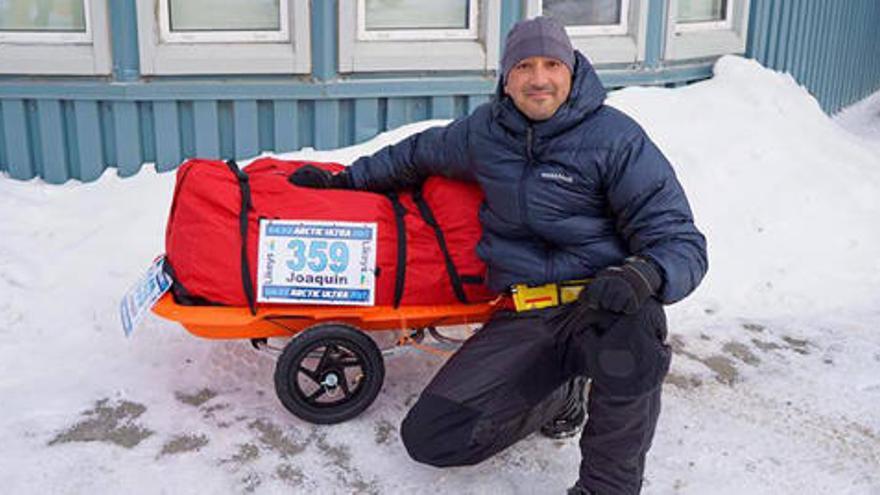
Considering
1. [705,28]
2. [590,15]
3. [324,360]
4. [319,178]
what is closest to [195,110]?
[319,178]

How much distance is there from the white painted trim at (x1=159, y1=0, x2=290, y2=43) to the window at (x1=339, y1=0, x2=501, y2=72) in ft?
1.05

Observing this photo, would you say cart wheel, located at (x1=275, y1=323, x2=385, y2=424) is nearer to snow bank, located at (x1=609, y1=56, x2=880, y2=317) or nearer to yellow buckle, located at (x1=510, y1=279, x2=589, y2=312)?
yellow buckle, located at (x1=510, y1=279, x2=589, y2=312)

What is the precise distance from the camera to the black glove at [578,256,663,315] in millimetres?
2754

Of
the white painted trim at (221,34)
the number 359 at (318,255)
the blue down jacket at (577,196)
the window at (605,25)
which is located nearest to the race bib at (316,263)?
the number 359 at (318,255)

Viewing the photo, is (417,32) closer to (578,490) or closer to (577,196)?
(577,196)

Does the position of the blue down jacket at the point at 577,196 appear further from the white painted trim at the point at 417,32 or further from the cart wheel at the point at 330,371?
the white painted trim at the point at 417,32

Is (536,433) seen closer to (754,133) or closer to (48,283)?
(48,283)

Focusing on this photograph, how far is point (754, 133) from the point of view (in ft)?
19.4

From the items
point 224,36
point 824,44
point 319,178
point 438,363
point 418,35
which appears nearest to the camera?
point 319,178

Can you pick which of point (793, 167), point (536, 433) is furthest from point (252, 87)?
point (793, 167)

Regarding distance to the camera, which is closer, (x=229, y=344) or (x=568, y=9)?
(x=229, y=344)

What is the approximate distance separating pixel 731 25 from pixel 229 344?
427 cm

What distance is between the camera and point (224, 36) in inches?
206

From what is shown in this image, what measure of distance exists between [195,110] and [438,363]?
7.12ft
